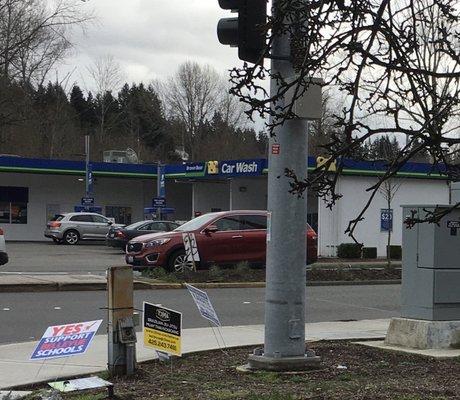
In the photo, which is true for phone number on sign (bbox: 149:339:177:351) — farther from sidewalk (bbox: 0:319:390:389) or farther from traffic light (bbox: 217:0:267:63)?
traffic light (bbox: 217:0:267:63)

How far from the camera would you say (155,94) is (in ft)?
295

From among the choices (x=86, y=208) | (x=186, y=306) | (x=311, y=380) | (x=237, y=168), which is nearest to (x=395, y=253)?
(x=237, y=168)

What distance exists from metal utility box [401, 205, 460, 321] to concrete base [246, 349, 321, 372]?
2.08 m

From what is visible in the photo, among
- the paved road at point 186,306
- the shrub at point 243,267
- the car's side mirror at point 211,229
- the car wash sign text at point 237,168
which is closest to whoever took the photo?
the paved road at point 186,306

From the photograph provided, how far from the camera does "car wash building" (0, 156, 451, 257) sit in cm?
3159

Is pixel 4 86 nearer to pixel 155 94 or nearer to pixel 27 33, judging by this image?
pixel 27 33

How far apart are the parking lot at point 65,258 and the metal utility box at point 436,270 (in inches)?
552

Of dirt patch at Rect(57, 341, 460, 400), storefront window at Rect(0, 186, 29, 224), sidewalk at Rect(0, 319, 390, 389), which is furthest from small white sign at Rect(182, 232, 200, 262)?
storefront window at Rect(0, 186, 29, 224)

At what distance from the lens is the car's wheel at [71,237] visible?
126 ft

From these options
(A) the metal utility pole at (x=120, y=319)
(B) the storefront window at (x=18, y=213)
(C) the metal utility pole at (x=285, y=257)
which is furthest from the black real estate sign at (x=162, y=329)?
(B) the storefront window at (x=18, y=213)

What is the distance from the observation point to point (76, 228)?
126 feet

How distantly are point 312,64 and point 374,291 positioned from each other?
14805 mm

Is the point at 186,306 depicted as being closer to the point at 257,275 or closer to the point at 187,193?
the point at 257,275

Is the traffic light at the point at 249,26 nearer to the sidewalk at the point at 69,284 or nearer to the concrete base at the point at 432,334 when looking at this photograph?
the concrete base at the point at 432,334
